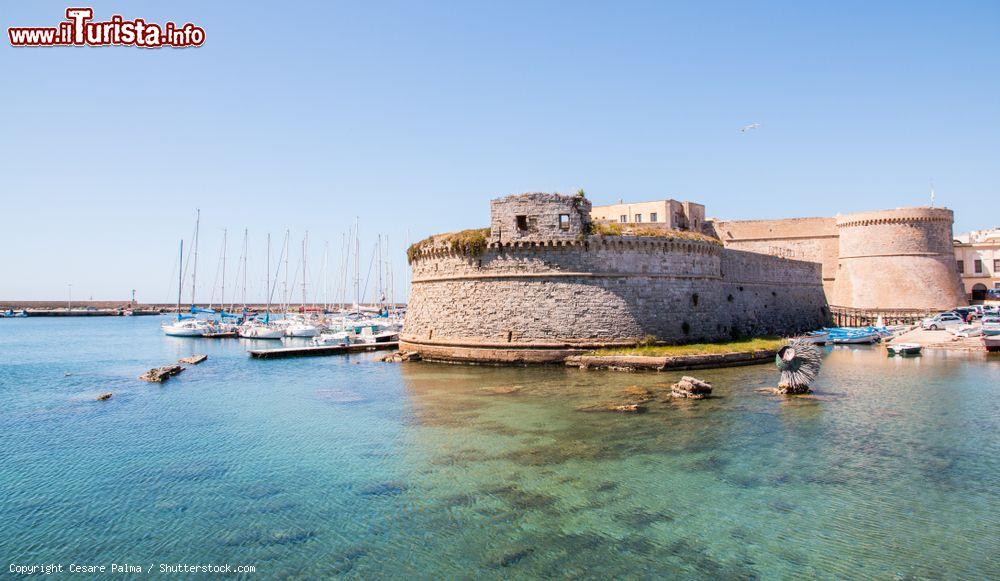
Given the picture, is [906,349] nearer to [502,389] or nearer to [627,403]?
[627,403]

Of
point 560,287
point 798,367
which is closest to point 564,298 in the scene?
point 560,287

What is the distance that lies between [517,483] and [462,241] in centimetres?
1569

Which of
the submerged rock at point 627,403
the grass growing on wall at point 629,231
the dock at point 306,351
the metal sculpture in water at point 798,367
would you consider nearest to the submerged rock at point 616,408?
the submerged rock at point 627,403

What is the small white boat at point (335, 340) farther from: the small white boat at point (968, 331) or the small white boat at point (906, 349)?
the small white boat at point (968, 331)

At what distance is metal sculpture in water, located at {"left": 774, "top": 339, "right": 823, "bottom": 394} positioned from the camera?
53.2ft

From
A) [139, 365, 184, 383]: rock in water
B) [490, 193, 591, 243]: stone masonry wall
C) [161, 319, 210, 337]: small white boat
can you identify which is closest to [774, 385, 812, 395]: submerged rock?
[490, 193, 591, 243]: stone masonry wall

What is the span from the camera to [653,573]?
6.49 metres

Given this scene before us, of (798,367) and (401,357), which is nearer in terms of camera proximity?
(798,367)

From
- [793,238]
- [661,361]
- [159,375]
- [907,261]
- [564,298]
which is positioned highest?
[793,238]

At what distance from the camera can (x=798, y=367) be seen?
16.4 metres

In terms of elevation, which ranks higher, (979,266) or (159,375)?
(979,266)

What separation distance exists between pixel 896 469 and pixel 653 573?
588cm

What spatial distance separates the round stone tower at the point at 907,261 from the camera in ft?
130

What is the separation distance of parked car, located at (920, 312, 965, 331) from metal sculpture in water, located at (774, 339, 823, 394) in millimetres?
22844
